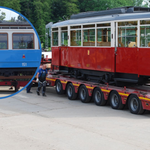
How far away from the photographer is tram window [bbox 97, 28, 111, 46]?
14702 mm

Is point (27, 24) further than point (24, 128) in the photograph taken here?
Result: No

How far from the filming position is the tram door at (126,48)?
43.4 feet

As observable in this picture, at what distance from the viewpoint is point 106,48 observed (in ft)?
48.0

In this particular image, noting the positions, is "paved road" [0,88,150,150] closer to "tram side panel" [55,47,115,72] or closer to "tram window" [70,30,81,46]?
"tram side panel" [55,47,115,72]

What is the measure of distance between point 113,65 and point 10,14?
12.4 m

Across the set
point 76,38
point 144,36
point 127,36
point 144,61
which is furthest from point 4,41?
point 76,38

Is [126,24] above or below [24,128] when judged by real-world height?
above

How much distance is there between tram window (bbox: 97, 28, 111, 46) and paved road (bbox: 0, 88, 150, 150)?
116 inches

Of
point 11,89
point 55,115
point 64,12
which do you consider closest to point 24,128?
point 55,115

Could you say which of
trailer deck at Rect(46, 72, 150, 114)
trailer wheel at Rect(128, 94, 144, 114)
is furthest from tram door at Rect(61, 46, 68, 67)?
trailer wheel at Rect(128, 94, 144, 114)

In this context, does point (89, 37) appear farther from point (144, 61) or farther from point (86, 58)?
point (144, 61)

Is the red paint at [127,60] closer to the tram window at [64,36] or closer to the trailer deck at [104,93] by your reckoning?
the trailer deck at [104,93]

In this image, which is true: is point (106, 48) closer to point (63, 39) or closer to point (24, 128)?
point (63, 39)

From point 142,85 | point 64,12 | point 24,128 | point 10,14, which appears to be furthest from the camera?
point 64,12
